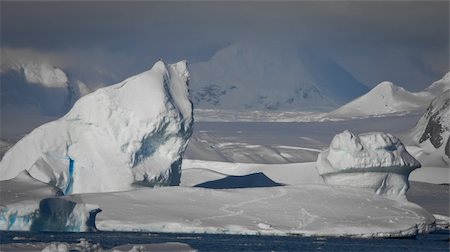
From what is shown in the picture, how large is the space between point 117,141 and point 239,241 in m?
10.7

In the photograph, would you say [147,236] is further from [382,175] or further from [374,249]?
[382,175]

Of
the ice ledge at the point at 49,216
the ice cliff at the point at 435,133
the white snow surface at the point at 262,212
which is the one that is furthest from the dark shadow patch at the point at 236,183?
the ice cliff at the point at 435,133

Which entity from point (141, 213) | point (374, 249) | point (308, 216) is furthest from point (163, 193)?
point (374, 249)

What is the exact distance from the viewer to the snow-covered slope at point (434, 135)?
5226 inches

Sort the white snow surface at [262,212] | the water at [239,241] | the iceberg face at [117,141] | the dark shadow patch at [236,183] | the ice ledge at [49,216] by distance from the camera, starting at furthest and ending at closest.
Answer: the dark shadow patch at [236,183], the iceberg face at [117,141], the white snow surface at [262,212], the ice ledge at [49,216], the water at [239,241]

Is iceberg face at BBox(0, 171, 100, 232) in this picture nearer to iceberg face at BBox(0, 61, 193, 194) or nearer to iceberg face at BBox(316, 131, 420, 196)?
iceberg face at BBox(0, 61, 193, 194)

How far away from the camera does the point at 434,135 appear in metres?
140

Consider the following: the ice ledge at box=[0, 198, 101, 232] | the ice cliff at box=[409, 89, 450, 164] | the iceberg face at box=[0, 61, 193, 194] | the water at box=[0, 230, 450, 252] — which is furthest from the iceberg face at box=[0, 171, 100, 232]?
the ice cliff at box=[409, 89, 450, 164]

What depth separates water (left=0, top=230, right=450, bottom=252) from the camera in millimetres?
60656

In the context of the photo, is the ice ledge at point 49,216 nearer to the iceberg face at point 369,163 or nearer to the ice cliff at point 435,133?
the iceberg face at point 369,163

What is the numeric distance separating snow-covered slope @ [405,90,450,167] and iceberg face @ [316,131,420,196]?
5492 centimetres

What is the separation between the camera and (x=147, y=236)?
6625 centimetres

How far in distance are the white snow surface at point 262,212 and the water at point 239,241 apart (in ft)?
1.89

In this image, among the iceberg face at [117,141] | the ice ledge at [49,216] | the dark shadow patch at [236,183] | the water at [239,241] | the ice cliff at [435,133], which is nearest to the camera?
the water at [239,241]
